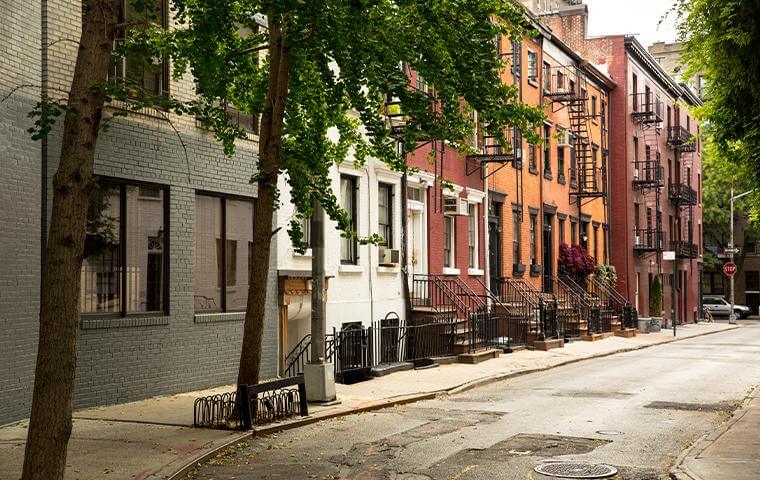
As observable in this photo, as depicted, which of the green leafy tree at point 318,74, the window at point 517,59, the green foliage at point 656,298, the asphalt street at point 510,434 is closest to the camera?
the asphalt street at point 510,434

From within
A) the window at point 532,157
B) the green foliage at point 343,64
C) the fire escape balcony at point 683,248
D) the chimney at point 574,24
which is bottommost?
the fire escape balcony at point 683,248

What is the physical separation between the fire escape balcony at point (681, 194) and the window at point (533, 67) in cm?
2132

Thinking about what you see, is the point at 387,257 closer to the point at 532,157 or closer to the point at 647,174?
the point at 532,157

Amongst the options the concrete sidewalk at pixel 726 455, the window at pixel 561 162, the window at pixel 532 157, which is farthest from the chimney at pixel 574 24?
the concrete sidewalk at pixel 726 455

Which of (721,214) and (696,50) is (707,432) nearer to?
(696,50)

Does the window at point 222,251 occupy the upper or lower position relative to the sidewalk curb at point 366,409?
upper

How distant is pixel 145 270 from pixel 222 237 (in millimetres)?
2181

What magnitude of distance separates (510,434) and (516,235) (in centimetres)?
2054

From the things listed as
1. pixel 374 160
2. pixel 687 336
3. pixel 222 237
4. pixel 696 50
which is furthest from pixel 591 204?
pixel 696 50

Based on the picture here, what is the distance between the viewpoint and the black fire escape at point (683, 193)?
173ft

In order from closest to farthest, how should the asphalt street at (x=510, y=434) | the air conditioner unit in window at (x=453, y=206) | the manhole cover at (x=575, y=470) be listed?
the manhole cover at (x=575, y=470) → the asphalt street at (x=510, y=434) → the air conditioner unit in window at (x=453, y=206)

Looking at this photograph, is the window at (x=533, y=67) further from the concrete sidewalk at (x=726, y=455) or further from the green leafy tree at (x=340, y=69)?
the concrete sidewalk at (x=726, y=455)

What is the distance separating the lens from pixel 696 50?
12383mm

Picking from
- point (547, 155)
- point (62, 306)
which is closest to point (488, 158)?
point (547, 155)
